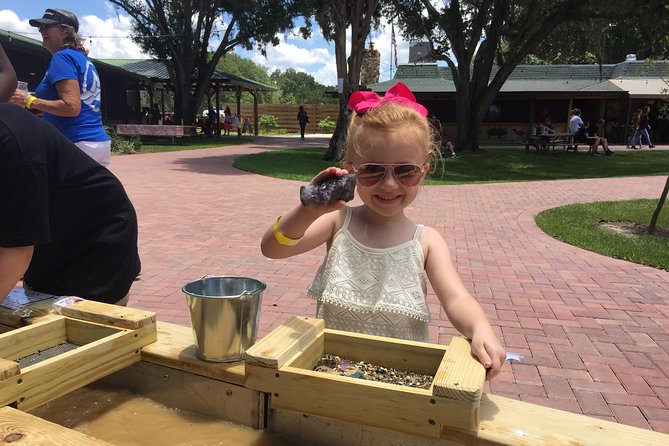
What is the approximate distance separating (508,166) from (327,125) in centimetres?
2431

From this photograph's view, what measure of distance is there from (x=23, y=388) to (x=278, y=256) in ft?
2.71

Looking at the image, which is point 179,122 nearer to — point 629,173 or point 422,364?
point 629,173

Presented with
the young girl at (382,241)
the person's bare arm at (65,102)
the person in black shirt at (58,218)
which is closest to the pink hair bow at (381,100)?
the young girl at (382,241)

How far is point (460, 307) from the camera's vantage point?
1.61 m

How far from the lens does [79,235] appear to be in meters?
2.13

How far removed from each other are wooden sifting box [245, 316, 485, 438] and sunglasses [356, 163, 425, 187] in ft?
1.65

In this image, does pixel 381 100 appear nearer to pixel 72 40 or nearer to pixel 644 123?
pixel 72 40

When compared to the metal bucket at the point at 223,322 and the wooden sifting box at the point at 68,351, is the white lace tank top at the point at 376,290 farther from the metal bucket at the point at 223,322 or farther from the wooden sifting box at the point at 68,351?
the wooden sifting box at the point at 68,351

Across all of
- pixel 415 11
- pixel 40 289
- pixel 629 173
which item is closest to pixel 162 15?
pixel 415 11

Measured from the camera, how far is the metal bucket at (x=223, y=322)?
1.41 meters

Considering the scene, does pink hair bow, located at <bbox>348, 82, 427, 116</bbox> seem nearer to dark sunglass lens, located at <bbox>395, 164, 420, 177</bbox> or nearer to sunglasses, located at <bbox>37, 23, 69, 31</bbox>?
dark sunglass lens, located at <bbox>395, 164, 420, 177</bbox>

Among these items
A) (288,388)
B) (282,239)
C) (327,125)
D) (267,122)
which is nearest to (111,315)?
(282,239)

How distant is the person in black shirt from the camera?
1606 millimetres

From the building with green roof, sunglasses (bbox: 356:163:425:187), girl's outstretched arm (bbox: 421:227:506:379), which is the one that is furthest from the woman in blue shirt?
the building with green roof
